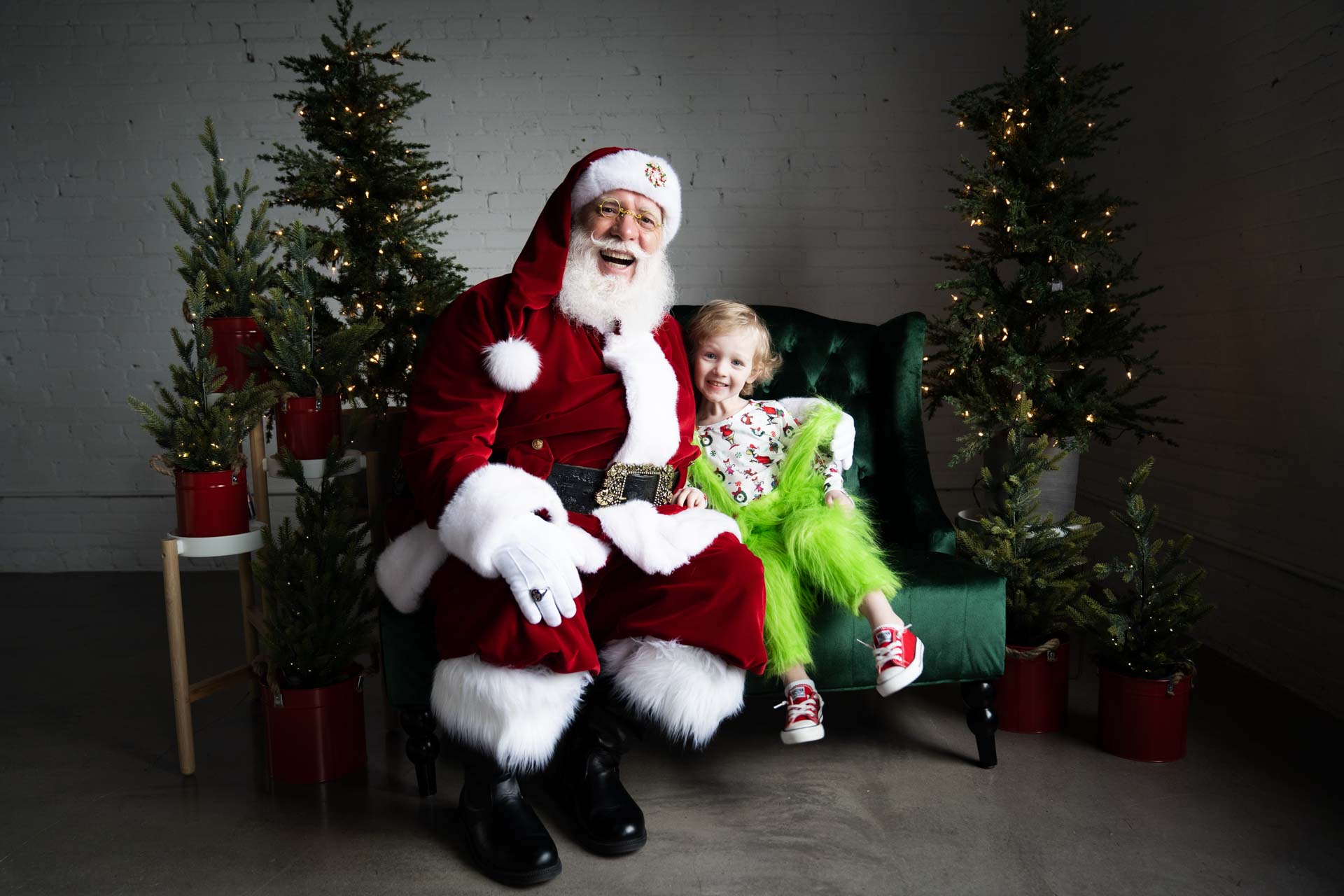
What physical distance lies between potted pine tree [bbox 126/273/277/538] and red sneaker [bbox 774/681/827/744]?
1.59 metres

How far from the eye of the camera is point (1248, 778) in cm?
238

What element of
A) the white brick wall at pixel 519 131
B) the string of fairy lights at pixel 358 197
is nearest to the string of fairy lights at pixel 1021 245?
the white brick wall at pixel 519 131

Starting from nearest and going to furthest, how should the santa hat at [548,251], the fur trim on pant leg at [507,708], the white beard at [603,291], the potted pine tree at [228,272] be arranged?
the fur trim on pant leg at [507,708] < the santa hat at [548,251] < the white beard at [603,291] < the potted pine tree at [228,272]

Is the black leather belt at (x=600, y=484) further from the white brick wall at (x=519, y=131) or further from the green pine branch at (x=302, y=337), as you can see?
the white brick wall at (x=519, y=131)

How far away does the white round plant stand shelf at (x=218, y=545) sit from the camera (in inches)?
96.6

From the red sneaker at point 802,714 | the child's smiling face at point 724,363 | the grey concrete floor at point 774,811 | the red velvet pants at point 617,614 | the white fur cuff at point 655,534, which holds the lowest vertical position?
the grey concrete floor at point 774,811

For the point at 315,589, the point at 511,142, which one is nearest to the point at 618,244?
the point at 315,589

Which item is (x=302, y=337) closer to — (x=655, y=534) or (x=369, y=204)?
(x=369, y=204)

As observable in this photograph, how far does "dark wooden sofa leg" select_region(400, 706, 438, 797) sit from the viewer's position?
2293 mm

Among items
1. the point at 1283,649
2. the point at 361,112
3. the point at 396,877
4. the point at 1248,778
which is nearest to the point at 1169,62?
the point at 1283,649

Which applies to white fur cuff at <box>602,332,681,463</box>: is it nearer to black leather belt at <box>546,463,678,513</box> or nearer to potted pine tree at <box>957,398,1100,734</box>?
black leather belt at <box>546,463,678,513</box>

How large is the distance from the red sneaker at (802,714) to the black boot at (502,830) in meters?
0.62

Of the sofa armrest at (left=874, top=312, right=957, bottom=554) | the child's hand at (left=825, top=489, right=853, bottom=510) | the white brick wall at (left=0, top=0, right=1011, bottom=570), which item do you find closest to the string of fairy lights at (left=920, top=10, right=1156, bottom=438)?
the sofa armrest at (left=874, top=312, right=957, bottom=554)

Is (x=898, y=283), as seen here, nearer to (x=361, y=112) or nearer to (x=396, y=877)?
(x=361, y=112)
